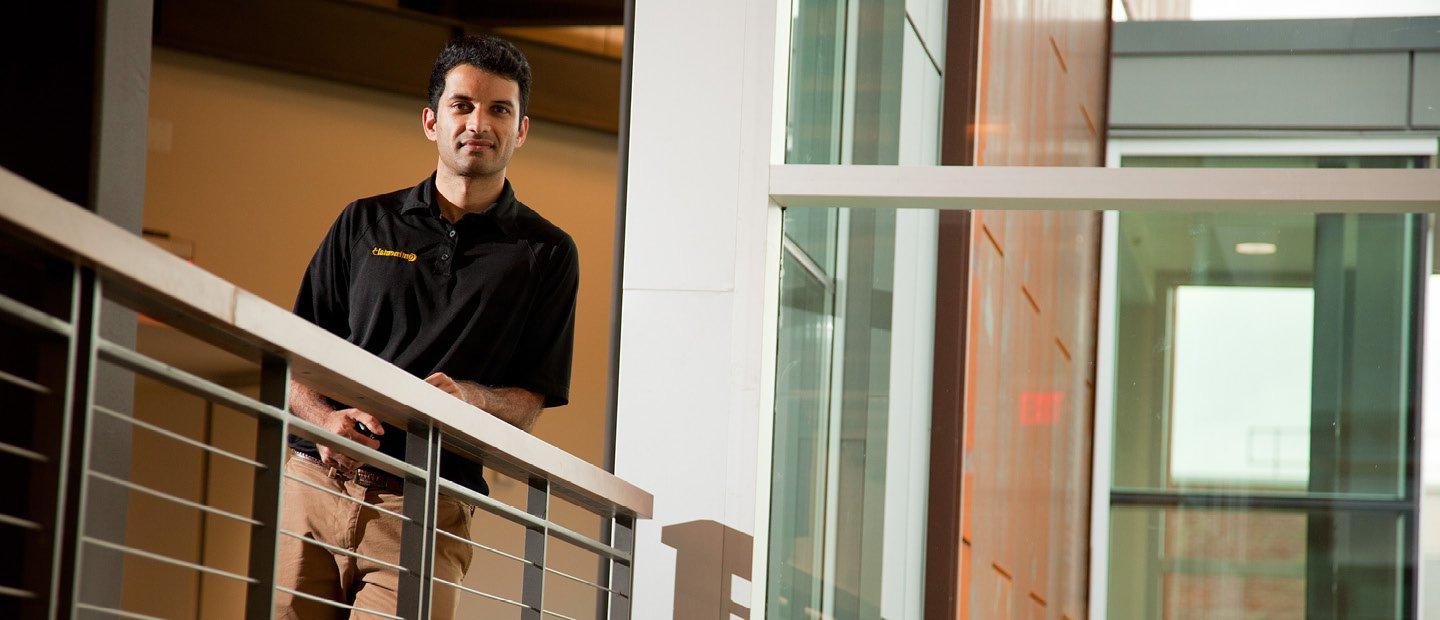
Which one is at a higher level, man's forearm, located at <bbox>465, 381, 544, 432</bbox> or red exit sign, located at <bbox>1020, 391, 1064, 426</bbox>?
red exit sign, located at <bbox>1020, 391, 1064, 426</bbox>

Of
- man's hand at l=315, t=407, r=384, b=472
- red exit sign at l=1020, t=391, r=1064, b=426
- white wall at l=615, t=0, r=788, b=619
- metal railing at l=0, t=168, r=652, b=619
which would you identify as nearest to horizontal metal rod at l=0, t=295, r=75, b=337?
metal railing at l=0, t=168, r=652, b=619

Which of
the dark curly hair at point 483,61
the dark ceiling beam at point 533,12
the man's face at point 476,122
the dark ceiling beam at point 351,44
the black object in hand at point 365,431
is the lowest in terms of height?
the black object in hand at point 365,431

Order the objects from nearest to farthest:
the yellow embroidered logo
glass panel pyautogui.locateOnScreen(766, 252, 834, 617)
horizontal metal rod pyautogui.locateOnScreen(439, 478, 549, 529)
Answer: horizontal metal rod pyautogui.locateOnScreen(439, 478, 549, 529)
the yellow embroidered logo
glass panel pyautogui.locateOnScreen(766, 252, 834, 617)

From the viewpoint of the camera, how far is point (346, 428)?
102 inches

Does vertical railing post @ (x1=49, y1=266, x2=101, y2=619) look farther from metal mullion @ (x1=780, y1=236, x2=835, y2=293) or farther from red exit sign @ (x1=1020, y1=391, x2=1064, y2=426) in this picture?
red exit sign @ (x1=1020, y1=391, x2=1064, y2=426)

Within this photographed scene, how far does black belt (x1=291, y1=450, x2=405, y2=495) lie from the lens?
276 cm

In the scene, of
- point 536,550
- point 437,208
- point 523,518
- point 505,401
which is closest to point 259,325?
point 523,518

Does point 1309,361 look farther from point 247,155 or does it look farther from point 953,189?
point 247,155

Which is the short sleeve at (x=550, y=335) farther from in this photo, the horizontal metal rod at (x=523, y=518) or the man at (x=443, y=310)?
the horizontal metal rod at (x=523, y=518)

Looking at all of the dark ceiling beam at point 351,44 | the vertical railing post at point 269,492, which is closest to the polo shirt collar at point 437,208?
the vertical railing post at point 269,492

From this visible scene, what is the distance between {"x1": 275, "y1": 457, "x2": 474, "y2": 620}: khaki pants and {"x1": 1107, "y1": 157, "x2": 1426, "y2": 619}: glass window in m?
1.28

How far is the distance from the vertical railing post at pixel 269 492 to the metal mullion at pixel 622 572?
1.37 metres

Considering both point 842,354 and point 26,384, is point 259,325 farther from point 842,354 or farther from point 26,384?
point 842,354

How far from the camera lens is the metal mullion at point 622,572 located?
2.98m
